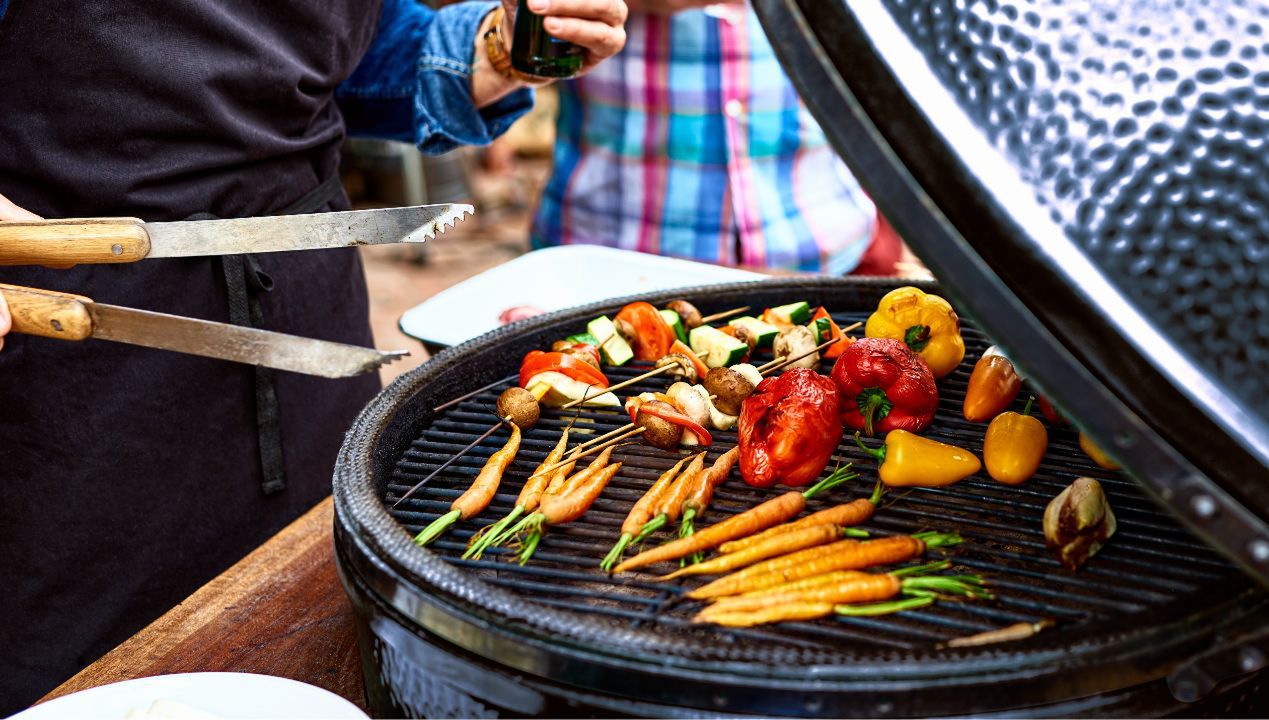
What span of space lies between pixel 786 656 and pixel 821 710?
0.28 ft

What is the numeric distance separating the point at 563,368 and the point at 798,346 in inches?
24.6

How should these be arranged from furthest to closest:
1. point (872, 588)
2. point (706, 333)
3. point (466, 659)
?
point (706, 333), point (872, 588), point (466, 659)

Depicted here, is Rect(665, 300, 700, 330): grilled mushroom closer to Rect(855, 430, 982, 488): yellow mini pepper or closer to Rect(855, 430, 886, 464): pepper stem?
Rect(855, 430, 886, 464): pepper stem

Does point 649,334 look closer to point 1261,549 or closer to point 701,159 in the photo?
point 1261,549

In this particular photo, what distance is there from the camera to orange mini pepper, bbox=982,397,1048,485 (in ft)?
6.75

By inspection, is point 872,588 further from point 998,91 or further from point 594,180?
point 594,180

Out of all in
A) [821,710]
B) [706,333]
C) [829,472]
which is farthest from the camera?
[706,333]

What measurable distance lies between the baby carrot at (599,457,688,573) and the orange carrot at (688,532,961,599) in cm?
17

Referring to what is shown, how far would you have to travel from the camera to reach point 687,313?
2859 millimetres

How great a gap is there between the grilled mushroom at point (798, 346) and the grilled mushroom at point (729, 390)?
285 mm

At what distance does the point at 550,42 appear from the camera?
9.20 ft

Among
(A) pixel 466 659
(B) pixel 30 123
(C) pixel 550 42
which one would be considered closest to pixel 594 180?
(C) pixel 550 42

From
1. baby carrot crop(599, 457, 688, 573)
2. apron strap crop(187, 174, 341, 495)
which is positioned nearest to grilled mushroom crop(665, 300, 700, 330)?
baby carrot crop(599, 457, 688, 573)

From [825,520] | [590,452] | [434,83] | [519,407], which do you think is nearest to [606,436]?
[590,452]
